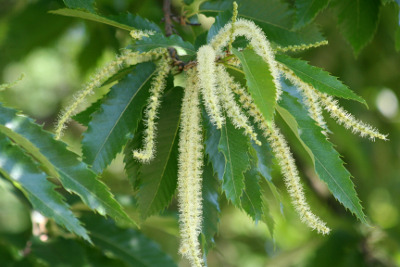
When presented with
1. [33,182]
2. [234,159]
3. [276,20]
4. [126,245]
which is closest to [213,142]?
[234,159]

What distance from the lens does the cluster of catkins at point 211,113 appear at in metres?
1.16

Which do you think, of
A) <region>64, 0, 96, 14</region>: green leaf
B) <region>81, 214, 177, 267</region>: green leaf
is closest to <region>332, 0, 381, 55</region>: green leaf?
<region>64, 0, 96, 14</region>: green leaf

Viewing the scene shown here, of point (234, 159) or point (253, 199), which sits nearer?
point (234, 159)

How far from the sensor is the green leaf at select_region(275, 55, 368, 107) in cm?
124

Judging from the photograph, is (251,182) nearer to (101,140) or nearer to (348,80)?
(101,140)

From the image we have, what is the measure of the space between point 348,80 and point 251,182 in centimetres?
234

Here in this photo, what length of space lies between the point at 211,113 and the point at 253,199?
0.40 metres

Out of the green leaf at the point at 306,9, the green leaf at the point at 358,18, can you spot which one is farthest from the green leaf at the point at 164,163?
the green leaf at the point at 358,18

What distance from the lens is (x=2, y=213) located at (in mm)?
1879

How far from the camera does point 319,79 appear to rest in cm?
126

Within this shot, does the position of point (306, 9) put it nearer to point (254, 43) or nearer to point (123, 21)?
point (254, 43)

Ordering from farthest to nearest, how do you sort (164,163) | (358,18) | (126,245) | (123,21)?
(126,245) → (358,18) → (123,21) → (164,163)

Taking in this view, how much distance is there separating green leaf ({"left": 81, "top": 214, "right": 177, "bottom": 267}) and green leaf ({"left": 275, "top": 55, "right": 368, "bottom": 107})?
1290mm

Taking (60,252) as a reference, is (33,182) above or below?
below
